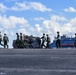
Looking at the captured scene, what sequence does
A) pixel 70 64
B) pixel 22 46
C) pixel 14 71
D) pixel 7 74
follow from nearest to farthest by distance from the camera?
pixel 7 74 → pixel 14 71 → pixel 70 64 → pixel 22 46

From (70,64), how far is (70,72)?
398 centimetres

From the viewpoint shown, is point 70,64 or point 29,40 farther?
point 29,40

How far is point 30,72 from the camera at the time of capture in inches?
704

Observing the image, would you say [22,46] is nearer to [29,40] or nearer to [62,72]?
[29,40]

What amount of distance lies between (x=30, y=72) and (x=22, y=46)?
30.5m

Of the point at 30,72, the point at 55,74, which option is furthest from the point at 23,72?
the point at 55,74

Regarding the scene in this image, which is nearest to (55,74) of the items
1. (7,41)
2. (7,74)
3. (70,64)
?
(7,74)

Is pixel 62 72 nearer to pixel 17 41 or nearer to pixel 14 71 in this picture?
pixel 14 71

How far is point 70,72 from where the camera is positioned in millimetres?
17969

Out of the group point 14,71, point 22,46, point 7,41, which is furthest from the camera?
point 22,46

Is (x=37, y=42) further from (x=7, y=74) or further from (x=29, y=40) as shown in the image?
(x=7, y=74)

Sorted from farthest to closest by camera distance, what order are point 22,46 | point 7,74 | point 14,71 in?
point 22,46
point 14,71
point 7,74

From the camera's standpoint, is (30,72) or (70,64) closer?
(30,72)

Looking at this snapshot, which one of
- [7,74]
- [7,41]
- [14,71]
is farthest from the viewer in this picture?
[7,41]
